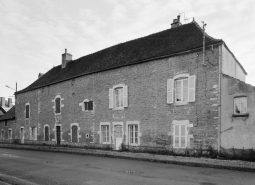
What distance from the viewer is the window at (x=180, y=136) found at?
→ 13.5 metres

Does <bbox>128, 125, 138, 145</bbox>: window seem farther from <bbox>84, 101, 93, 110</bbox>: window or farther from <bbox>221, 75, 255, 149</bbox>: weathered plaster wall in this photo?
<bbox>221, 75, 255, 149</bbox>: weathered plaster wall

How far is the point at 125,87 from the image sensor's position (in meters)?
16.9

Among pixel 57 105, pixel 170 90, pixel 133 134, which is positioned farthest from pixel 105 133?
pixel 57 105

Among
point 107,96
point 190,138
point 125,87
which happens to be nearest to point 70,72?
point 107,96

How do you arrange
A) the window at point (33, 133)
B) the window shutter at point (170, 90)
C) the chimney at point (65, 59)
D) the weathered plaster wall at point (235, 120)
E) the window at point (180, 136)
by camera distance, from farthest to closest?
1. the window at point (33, 133)
2. the chimney at point (65, 59)
3. the window shutter at point (170, 90)
4. the window at point (180, 136)
5. the weathered plaster wall at point (235, 120)

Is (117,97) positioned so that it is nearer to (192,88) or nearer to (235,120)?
(192,88)

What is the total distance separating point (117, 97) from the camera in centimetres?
1772

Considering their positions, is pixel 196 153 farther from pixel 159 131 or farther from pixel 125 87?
pixel 125 87

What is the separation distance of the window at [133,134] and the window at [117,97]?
68.2 inches

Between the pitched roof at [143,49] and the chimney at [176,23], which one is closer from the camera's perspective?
the pitched roof at [143,49]

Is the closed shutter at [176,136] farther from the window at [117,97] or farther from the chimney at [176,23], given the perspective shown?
the chimney at [176,23]

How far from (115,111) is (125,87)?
2.08 m

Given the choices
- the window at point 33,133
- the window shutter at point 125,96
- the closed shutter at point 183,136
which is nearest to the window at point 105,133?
the window shutter at point 125,96

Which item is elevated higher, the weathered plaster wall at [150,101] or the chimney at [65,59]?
the chimney at [65,59]
